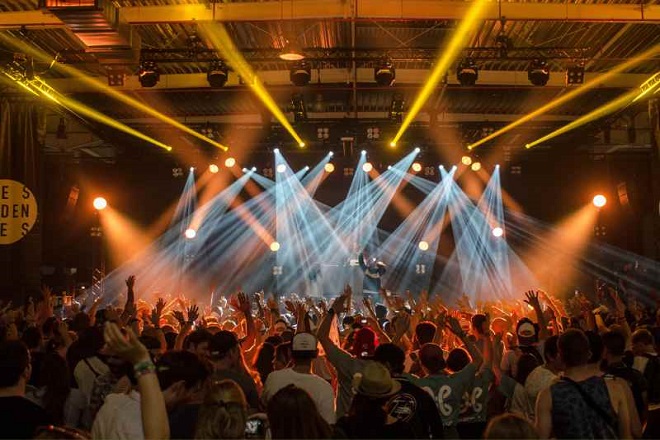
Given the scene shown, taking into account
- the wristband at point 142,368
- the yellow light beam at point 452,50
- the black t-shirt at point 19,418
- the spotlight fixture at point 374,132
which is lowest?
the black t-shirt at point 19,418

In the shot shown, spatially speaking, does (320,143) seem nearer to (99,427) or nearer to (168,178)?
(168,178)

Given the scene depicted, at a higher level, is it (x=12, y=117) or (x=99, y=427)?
(x=12, y=117)

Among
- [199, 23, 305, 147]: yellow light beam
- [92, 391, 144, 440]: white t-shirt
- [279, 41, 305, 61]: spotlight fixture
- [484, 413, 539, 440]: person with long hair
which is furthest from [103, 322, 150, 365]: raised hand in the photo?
[199, 23, 305, 147]: yellow light beam

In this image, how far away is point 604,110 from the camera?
15.5 meters

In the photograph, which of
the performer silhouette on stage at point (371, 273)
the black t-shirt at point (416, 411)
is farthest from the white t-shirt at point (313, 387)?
the performer silhouette on stage at point (371, 273)

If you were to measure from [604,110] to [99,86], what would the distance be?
9.91 metres

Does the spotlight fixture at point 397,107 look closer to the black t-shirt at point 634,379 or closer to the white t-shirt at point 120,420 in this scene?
the black t-shirt at point 634,379

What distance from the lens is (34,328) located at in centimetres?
593

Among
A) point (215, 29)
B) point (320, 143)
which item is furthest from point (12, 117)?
point (320, 143)

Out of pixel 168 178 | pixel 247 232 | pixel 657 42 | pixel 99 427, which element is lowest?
pixel 99 427

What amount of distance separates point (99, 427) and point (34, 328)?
9.42 ft

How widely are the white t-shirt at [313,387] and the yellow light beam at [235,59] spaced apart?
8033 mm

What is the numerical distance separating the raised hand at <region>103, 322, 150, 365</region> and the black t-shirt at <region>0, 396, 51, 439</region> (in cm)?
82

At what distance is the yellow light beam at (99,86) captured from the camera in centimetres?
1264
